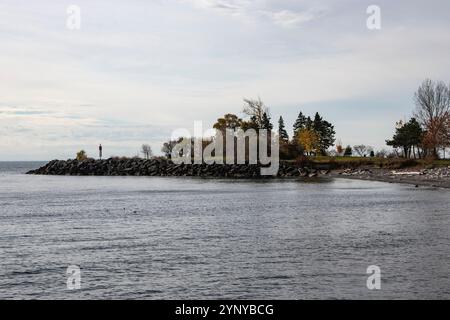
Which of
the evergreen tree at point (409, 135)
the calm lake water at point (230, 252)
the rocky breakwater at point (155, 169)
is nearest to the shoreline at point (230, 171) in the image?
the rocky breakwater at point (155, 169)

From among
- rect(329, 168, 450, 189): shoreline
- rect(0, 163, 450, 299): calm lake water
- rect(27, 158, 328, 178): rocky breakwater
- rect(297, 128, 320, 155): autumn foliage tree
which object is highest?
rect(297, 128, 320, 155): autumn foliage tree

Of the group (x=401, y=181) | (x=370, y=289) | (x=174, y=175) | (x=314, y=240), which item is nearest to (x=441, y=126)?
(x=401, y=181)

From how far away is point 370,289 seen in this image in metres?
18.5

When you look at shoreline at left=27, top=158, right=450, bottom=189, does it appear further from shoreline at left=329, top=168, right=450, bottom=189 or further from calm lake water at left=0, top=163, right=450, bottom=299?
calm lake water at left=0, top=163, right=450, bottom=299

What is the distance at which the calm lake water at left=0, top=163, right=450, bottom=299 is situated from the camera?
18.9 metres

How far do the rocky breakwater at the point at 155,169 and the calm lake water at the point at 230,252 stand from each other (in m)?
72.4

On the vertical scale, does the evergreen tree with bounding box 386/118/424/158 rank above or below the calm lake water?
above

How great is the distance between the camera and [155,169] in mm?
136375

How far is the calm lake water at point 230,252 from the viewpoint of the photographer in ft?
62.1

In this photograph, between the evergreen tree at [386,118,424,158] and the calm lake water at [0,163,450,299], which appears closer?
the calm lake water at [0,163,450,299]

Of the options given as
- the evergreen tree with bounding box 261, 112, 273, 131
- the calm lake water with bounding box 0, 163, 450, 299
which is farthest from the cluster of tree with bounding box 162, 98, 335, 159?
the calm lake water with bounding box 0, 163, 450, 299

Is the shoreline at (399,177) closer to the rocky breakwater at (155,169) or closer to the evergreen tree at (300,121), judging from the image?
the rocky breakwater at (155,169)

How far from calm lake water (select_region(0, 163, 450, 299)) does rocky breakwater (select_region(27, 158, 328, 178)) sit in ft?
237
